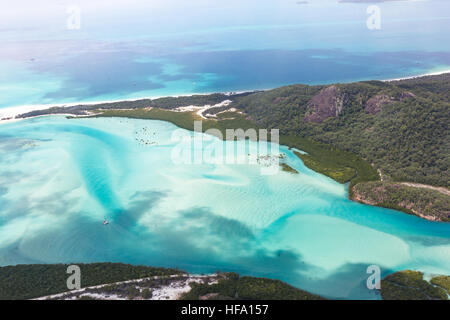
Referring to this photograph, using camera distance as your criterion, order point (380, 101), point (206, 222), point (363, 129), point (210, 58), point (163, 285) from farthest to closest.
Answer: point (210, 58) < point (380, 101) < point (363, 129) < point (206, 222) < point (163, 285)

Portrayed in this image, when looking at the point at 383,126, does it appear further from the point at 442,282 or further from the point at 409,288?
the point at 409,288

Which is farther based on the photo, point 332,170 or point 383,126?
point 383,126

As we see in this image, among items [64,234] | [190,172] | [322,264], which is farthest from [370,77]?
[64,234]

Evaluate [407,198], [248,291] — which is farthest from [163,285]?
[407,198]

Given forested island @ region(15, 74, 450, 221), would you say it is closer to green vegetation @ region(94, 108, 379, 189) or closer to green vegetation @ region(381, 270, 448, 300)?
green vegetation @ region(94, 108, 379, 189)

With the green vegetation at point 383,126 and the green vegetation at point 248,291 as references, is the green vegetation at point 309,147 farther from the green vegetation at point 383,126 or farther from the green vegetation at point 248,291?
the green vegetation at point 248,291
